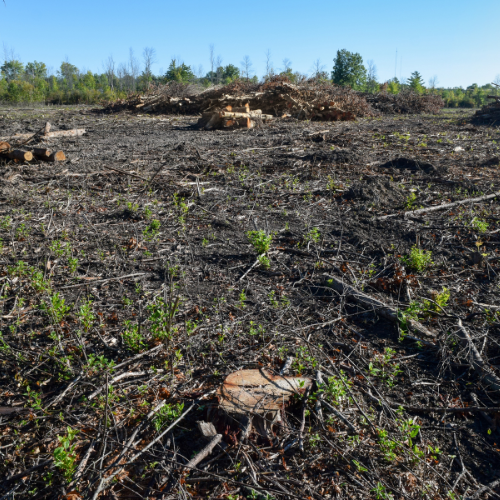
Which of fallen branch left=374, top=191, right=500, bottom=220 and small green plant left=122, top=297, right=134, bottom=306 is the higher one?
fallen branch left=374, top=191, right=500, bottom=220

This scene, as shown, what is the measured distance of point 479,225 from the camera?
4.98 meters

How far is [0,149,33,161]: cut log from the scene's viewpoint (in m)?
8.00

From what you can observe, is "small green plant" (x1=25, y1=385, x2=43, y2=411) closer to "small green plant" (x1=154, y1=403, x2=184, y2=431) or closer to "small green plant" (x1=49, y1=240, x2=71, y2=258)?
"small green plant" (x1=154, y1=403, x2=184, y2=431)

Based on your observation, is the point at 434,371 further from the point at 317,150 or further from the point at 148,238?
the point at 317,150

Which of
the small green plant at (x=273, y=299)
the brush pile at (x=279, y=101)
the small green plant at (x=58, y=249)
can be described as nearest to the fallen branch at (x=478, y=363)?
the small green plant at (x=273, y=299)

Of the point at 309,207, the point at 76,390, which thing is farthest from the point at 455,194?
the point at 76,390

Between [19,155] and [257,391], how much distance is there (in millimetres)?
7951

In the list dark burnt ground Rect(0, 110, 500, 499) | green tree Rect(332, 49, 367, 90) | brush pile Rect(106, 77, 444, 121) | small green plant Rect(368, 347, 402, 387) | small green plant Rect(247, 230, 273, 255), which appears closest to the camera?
dark burnt ground Rect(0, 110, 500, 499)

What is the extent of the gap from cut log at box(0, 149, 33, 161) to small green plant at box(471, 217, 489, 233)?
8.25 m

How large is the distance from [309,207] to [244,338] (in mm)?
3463

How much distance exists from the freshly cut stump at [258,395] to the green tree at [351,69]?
39.8 metres

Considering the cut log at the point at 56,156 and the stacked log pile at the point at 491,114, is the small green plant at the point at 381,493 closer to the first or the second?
the cut log at the point at 56,156

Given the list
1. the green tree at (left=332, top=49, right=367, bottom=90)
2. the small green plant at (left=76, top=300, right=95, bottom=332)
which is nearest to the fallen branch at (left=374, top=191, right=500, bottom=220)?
the small green plant at (left=76, top=300, right=95, bottom=332)

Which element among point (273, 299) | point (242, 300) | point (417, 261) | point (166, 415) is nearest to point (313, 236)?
point (417, 261)
